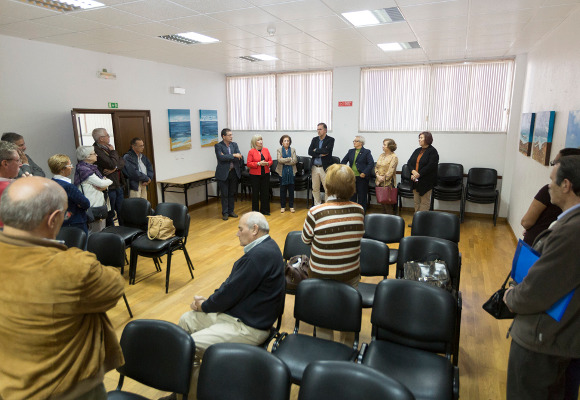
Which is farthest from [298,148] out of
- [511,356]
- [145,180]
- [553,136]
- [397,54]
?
[511,356]

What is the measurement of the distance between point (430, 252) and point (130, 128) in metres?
5.59

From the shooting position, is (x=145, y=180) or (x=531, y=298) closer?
(x=531, y=298)

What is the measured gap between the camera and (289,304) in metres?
3.87

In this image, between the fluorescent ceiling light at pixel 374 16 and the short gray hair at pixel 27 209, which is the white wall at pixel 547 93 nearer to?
the fluorescent ceiling light at pixel 374 16

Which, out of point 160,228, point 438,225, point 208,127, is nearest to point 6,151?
point 160,228

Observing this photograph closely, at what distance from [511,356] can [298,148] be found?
7.22 m

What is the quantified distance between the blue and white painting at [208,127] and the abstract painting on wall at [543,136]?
638 cm

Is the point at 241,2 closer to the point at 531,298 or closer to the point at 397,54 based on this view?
the point at 531,298

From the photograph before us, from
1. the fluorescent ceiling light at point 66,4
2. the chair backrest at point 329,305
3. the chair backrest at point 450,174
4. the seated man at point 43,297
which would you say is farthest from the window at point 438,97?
the seated man at point 43,297

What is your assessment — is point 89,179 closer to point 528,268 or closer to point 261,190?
point 261,190

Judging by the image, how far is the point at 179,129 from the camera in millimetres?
7754

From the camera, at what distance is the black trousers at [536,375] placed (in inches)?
68.7

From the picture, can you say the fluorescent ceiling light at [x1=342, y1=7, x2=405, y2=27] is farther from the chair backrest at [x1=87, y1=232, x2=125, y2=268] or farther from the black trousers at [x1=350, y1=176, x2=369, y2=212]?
the chair backrest at [x1=87, y1=232, x2=125, y2=268]

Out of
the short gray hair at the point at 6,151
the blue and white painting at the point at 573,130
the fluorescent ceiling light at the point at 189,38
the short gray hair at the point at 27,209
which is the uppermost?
the fluorescent ceiling light at the point at 189,38
